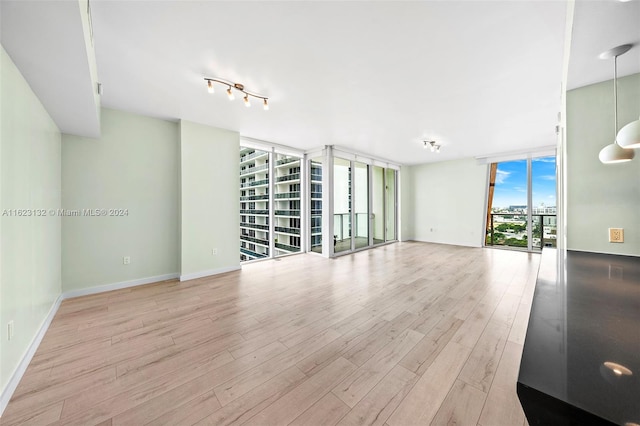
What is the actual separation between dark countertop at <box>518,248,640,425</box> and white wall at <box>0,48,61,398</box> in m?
2.71

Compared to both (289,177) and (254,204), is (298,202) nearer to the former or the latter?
(289,177)

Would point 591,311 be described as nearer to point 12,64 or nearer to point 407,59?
point 407,59

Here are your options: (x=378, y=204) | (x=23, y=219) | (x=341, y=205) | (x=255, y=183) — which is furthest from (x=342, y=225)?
(x=23, y=219)

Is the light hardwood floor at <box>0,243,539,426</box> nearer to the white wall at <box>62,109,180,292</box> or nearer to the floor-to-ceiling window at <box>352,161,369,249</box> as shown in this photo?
the white wall at <box>62,109,180,292</box>

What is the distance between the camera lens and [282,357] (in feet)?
6.12

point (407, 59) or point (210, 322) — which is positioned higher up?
point (407, 59)

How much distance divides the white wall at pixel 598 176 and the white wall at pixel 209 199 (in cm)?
444

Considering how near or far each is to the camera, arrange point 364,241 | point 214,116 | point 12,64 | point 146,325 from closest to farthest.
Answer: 1. point 12,64
2. point 146,325
3. point 214,116
4. point 364,241

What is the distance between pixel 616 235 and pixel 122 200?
5453mm

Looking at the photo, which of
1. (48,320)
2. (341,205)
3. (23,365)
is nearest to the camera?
(23,365)

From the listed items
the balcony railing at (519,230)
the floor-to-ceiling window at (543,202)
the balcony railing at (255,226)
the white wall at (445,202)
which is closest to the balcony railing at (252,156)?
the balcony railing at (255,226)

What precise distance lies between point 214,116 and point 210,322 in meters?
2.98

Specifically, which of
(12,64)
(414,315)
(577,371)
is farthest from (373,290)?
(12,64)

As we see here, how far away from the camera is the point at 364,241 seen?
6.80 m
